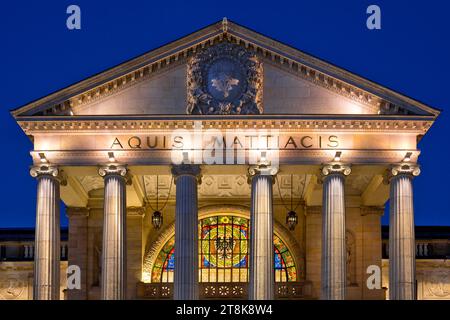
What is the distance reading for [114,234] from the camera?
67562 millimetres

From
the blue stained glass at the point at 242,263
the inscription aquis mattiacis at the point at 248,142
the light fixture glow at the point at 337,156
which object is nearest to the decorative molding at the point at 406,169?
the light fixture glow at the point at 337,156

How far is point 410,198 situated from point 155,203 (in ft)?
66.9

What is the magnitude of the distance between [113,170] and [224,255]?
15.9 m

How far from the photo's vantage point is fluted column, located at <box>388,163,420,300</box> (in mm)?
66750

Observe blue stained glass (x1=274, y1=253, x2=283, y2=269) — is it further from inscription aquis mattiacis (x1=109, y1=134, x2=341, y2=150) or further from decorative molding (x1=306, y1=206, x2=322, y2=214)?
inscription aquis mattiacis (x1=109, y1=134, x2=341, y2=150)

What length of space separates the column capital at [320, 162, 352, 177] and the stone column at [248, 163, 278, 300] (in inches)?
115

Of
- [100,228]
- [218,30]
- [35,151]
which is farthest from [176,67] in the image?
[100,228]

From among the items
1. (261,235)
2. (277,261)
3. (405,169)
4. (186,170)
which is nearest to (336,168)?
(405,169)

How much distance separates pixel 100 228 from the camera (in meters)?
78.7

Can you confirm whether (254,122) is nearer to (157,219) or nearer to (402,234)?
(157,219)

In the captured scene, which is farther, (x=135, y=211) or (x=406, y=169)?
(x=135, y=211)

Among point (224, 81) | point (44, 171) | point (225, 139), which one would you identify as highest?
point (224, 81)

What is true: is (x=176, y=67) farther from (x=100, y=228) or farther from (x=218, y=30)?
(x=100, y=228)
